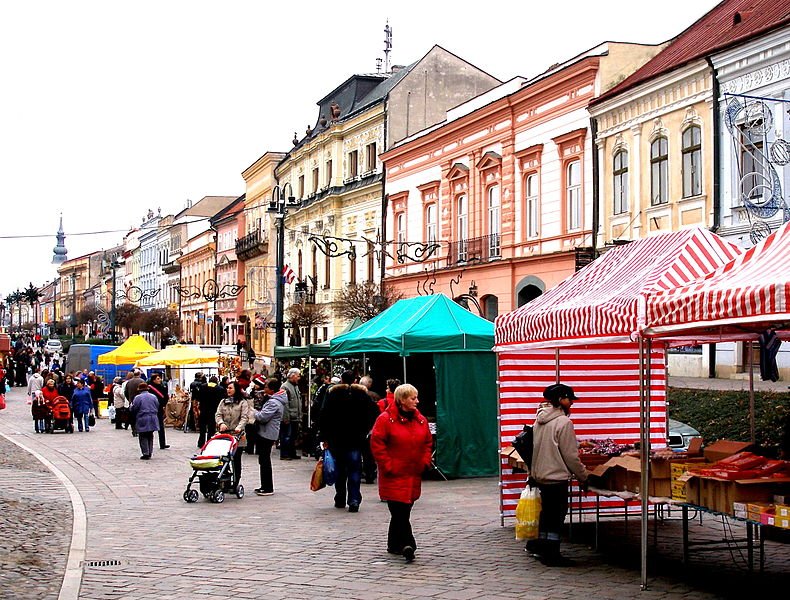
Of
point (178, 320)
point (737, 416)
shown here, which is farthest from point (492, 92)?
point (178, 320)

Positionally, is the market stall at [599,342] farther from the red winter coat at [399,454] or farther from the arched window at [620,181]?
the arched window at [620,181]

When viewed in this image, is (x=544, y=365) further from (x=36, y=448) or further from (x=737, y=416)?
(x=36, y=448)

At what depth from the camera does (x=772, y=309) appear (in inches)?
300

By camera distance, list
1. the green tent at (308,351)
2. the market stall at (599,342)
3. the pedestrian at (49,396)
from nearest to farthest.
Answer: the market stall at (599,342)
the green tent at (308,351)
the pedestrian at (49,396)

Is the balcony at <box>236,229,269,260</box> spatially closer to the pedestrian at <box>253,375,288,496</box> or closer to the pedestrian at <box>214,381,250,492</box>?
the pedestrian at <box>214,381,250,492</box>

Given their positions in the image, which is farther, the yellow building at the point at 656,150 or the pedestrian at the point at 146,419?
the yellow building at the point at 656,150

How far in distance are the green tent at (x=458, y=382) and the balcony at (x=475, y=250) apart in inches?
713

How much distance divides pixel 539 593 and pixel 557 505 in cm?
141

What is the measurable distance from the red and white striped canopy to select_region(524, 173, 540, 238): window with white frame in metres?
25.3

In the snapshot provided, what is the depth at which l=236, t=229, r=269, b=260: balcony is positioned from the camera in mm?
64812

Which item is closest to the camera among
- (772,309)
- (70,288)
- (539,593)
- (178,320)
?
(772,309)

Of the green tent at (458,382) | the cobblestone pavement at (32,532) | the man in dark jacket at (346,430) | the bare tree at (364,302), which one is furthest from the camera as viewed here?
the bare tree at (364,302)

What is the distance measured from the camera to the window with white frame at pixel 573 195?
32125 mm

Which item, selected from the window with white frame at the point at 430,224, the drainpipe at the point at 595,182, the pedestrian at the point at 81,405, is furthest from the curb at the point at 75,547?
the window with white frame at the point at 430,224
